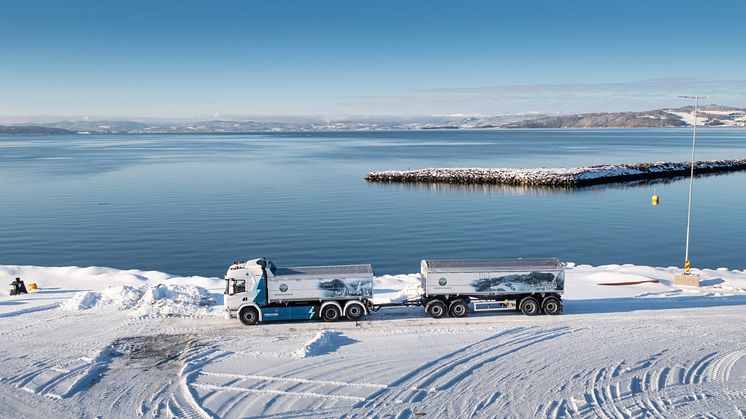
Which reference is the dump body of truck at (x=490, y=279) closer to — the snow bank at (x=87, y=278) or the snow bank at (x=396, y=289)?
the snow bank at (x=396, y=289)

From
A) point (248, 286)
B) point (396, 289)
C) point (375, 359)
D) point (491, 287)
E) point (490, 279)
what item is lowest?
point (396, 289)

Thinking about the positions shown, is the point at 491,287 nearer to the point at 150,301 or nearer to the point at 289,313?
the point at 289,313

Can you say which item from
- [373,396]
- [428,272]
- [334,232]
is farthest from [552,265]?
[334,232]

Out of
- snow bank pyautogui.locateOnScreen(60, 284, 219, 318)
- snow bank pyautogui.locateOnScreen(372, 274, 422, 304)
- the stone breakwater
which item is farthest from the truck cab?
the stone breakwater

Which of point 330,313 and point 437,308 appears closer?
point 330,313

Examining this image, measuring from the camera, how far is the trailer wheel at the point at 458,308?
91.9 ft

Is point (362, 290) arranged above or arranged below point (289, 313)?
above

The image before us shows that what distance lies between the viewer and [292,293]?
1076 inches

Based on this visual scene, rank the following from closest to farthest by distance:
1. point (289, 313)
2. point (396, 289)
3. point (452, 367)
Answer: point (452, 367), point (289, 313), point (396, 289)

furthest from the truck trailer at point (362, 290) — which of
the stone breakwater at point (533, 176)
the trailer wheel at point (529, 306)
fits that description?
the stone breakwater at point (533, 176)

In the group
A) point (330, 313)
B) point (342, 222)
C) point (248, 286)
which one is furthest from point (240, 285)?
point (342, 222)

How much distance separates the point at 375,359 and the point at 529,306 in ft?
29.0

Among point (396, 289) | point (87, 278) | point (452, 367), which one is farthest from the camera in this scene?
point (87, 278)

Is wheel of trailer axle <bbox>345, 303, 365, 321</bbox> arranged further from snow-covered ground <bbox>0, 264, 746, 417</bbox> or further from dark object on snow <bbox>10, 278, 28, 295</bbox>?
dark object on snow <bbox>10, 278, 28, 295</bbox>
